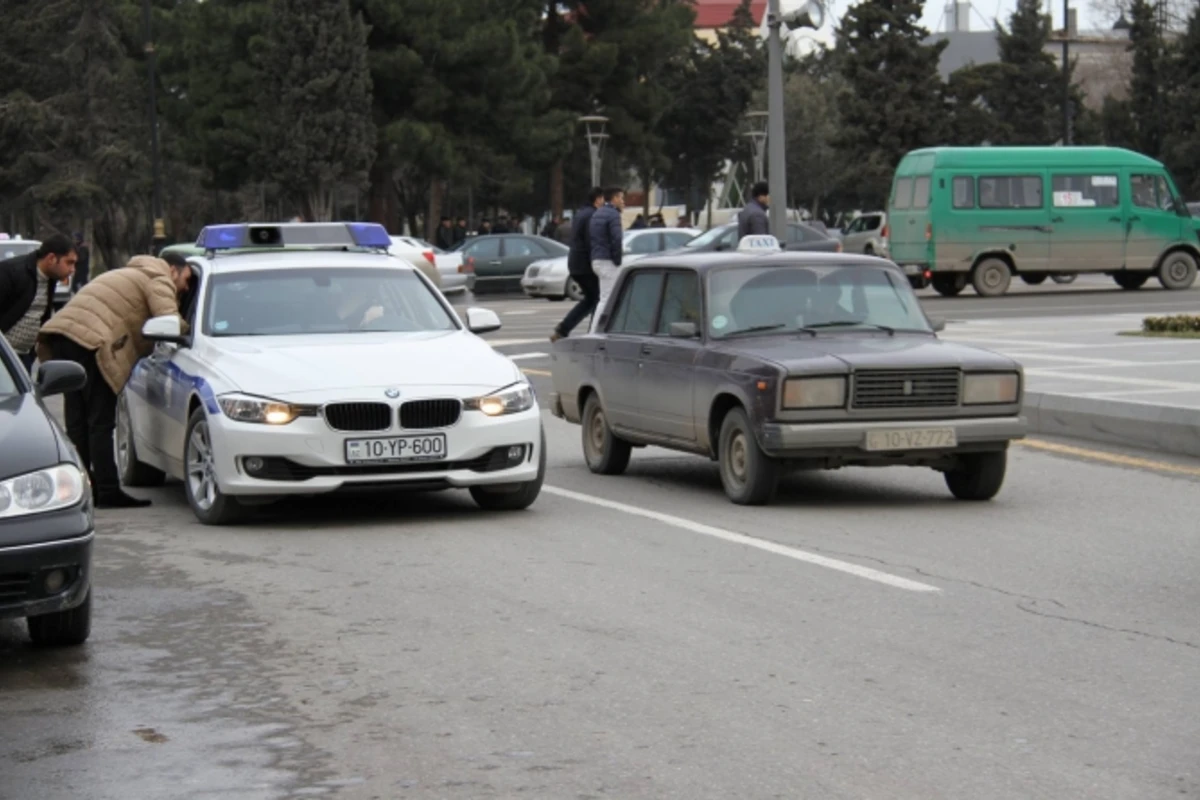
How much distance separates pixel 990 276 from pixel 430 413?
29243 mm

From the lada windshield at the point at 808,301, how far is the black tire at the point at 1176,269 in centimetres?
2791

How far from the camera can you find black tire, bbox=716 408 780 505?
11953 mm

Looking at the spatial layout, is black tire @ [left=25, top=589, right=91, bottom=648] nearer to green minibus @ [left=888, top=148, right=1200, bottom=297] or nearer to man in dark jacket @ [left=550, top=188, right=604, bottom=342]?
man in dark jacket @ [left=550, top=188, right=604, bottom=342]

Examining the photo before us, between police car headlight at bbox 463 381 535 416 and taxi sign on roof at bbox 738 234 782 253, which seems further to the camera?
taxi sign on roof at bbox 738 234 782 253

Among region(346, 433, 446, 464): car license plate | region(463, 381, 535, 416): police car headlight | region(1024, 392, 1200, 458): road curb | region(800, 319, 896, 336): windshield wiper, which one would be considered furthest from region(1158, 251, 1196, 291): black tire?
region(346, 433, 446, 464): car license plate

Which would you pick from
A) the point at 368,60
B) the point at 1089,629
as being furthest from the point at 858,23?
the point at 1089,629

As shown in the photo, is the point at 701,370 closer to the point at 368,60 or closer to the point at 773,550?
the point at 773,550

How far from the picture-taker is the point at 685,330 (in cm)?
1291

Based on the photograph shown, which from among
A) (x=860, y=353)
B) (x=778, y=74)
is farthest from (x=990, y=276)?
(x=860, y=353)

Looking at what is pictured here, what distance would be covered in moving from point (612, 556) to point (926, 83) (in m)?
72.1

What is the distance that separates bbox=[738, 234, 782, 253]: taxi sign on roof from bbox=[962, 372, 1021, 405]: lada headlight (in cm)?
192

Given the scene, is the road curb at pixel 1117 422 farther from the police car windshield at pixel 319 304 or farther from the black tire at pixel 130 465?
the black tire at pixel 130 465

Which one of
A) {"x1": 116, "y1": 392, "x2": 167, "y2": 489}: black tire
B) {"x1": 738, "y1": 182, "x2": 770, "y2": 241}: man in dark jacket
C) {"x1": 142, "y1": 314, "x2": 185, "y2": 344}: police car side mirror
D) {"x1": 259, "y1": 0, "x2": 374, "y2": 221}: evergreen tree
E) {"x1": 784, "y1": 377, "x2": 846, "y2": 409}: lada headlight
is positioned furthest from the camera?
{"x1": 259, "y1": 0, "x2": 374, "y2": 221}: evergreen tree

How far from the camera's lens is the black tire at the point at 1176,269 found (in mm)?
39719
